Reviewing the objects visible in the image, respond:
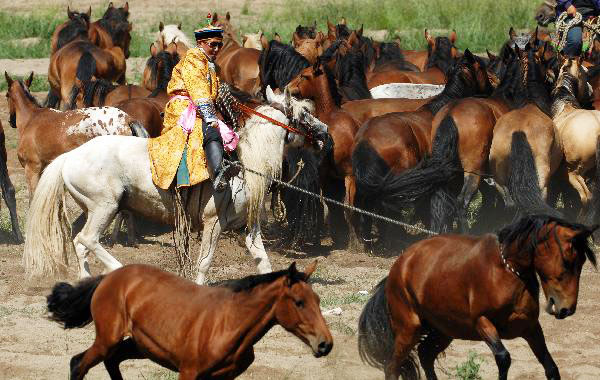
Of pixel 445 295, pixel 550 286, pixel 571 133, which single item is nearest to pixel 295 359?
pixel 445 295

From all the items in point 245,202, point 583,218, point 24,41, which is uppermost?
point 245,202

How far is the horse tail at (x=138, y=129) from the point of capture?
35.6 feet

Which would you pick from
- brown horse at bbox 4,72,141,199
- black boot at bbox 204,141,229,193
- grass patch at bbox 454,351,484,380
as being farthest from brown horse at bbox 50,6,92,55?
grass patch at bbox 454,351,484,380

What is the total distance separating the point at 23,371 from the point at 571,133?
6.34 m

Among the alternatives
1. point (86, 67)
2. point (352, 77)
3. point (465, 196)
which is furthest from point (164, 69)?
point (465, 196)

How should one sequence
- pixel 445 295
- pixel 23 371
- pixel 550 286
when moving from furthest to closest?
pixel 23 371, pixel 445 295, pixel 550 286

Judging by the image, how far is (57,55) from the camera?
16469 mm

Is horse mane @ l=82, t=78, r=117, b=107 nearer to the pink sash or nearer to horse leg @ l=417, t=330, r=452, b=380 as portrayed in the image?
the pink sash

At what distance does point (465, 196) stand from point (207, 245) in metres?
3.52

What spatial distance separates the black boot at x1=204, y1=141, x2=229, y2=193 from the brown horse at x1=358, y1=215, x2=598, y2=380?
2.28 meters

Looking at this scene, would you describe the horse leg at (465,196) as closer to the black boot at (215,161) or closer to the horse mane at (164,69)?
the black boot at (215,161)

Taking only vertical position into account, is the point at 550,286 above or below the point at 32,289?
above

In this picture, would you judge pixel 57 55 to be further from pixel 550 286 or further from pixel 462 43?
pixel 550 286

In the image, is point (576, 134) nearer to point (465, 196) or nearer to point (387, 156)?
point (465, 196)
